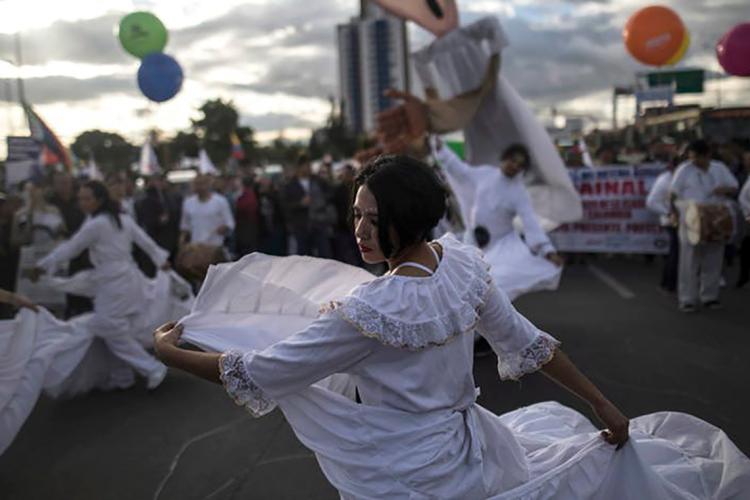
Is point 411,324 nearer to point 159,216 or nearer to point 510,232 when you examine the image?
point 510,232

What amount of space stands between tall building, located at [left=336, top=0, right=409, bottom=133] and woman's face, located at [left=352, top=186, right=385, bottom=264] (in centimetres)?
11566

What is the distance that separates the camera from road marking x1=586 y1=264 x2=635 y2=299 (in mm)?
8766

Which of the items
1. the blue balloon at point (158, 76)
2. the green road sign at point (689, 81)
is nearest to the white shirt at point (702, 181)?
the blue balloon at point (158, 76)

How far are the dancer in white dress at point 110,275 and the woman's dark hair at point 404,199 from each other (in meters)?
4.20

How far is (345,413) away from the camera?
1.98m

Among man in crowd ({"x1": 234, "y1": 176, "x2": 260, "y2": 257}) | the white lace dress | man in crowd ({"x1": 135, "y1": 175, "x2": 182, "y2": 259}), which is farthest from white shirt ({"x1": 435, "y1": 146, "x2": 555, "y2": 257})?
man in crowd ({"x1": 135, "y1": 175, "x2": 182, "y2": 259})

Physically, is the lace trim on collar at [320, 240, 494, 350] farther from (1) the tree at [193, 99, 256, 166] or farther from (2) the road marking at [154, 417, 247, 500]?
(1) the tree at [193, 99, 256, 166]

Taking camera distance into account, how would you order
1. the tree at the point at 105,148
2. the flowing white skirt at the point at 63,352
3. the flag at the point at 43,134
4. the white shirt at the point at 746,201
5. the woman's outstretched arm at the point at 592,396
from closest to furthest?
the woman's outstretched arm at the point at 592,396
the flowing white skirt at the point at 63,352
the white shirt at the point at 746,201
the flag at the point at 43,134
the tree at the point at 105,148

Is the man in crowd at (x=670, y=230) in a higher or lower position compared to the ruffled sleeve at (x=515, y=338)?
lower

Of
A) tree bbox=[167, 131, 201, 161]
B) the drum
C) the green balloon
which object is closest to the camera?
the drum

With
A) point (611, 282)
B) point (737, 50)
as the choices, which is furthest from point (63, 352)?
point (737, 50)

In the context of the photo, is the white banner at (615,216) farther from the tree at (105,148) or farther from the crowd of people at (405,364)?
the tree at (105,148)

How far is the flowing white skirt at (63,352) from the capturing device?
3.91 m

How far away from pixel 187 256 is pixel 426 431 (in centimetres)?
237
